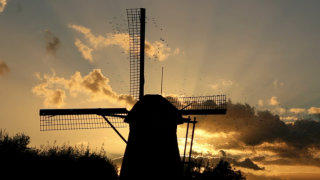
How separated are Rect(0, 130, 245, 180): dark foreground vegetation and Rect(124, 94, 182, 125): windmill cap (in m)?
12.6

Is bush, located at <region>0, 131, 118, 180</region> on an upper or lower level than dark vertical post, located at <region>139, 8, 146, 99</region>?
lower

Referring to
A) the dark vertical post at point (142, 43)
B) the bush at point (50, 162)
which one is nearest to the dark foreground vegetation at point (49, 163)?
the bush at point (50, 162)

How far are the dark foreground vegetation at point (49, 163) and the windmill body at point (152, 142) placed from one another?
475 inches

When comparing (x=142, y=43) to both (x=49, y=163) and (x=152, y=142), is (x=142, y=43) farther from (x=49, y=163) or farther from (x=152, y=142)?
(x=49, y=163)

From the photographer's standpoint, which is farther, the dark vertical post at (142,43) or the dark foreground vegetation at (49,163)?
the dark foreground vegetation at (49,163)

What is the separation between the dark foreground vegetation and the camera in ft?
80.6

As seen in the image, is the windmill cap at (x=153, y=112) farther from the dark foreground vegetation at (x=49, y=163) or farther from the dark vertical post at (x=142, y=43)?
the dark foreground vegetation at (x=49, y=163)

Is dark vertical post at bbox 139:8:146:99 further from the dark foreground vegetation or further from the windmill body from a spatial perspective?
the dark foreground vegetation

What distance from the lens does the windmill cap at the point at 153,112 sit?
13.2 meters

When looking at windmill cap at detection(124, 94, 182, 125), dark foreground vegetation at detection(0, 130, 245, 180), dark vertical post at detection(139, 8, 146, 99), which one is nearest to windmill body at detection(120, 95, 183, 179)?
windmill cap at detection(124, 94, 182, 125)

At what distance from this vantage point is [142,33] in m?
18.0

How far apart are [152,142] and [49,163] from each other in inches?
718

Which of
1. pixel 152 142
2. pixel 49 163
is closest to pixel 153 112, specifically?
pixel 152 142

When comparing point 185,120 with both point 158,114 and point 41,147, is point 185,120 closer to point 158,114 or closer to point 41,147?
point 158,114
